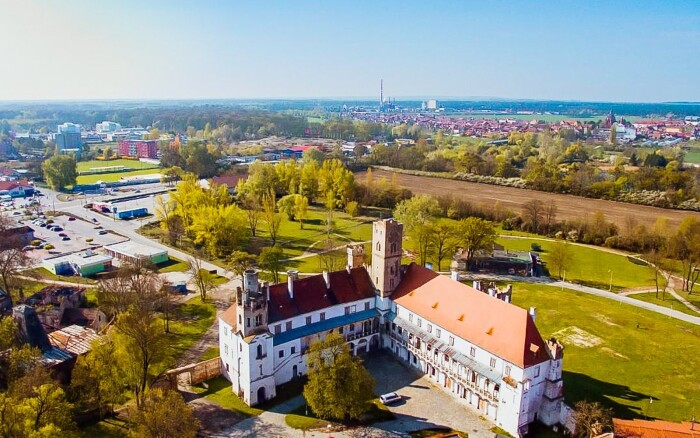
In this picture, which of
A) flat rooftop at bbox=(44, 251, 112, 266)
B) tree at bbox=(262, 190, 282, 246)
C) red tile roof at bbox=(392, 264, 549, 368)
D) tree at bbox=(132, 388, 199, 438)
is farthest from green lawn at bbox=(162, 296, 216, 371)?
tree at bbox=(262, 190, 282, 246)

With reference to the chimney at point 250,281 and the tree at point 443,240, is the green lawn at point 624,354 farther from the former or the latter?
the chimney at point 250,281

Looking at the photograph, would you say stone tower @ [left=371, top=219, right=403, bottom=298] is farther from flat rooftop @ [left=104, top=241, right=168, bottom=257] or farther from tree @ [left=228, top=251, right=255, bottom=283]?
flat rooftop @ [left=104, top=241, right=168, bottom=257]

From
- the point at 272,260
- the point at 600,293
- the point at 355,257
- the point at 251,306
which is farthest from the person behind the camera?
the point at 600,293

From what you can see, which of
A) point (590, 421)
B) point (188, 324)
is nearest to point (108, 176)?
point (188, 324)

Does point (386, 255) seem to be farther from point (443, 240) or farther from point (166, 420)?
point (443, 240)

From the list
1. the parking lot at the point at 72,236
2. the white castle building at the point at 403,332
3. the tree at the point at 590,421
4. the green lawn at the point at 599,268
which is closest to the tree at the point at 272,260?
the white castle building at the point at 403,332
